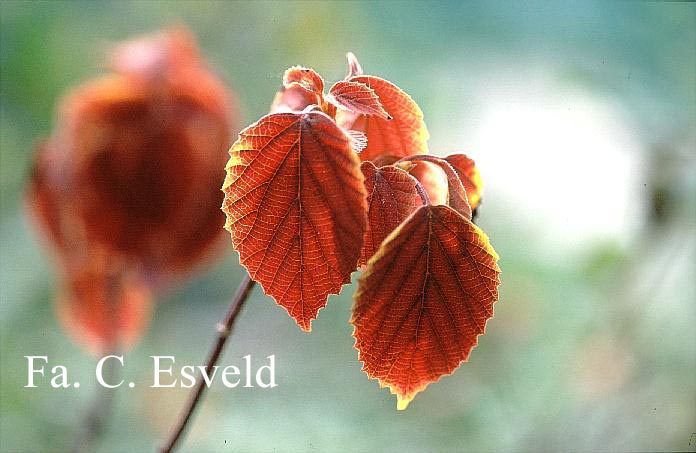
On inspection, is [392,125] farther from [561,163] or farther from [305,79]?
[561,163]

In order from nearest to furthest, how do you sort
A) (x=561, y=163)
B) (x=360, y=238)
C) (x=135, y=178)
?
(x=360, y=238) < (x=135, y=178) < (x=561, y=163)

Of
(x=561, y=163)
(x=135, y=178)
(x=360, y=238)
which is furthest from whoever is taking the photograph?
(x=561, y=163)

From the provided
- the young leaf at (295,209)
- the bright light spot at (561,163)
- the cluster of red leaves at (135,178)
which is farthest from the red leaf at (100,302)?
the bright light spot at (561,163)

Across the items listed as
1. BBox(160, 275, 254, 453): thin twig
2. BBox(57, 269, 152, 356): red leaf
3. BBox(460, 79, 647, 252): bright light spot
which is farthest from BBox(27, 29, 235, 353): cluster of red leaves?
BBox(460, 79, 647, 252): bright light spot

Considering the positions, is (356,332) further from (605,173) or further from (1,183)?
(1,183)

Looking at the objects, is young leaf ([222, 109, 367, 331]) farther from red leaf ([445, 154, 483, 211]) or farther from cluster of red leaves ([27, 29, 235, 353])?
cluster of red leaves ([27, 29, 235, 353])

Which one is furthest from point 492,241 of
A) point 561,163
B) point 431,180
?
point 431,180
